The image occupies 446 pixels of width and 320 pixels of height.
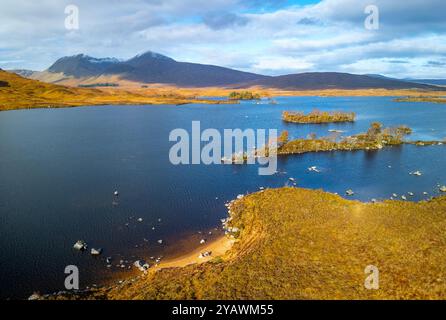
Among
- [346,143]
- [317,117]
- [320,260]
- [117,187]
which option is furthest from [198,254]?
[317,117]

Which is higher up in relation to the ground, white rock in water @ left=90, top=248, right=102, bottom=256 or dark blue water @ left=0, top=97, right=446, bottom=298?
dark blue water @ left=0, top=97, right=446, bottom=298

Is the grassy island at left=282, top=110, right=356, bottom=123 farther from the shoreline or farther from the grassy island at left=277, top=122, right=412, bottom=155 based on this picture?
the shoreline

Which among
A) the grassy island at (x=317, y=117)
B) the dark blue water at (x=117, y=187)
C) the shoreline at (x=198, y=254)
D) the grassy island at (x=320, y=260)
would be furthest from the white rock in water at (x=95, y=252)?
the grassy island at (x=317, y=117)

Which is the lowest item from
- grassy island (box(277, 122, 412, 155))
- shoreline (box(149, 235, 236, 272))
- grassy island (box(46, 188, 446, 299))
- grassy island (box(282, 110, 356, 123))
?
shoreline (box(149, 235, 236, 272))

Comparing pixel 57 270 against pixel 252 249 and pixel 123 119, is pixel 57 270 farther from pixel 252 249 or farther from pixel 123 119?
pixel 123 119

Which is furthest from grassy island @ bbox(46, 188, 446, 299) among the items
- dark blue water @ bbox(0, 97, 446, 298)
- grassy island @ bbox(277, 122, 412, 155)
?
grassy island @ bbox(277, 122, 412, 155)

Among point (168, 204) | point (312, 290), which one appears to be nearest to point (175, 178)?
point (168, 204)

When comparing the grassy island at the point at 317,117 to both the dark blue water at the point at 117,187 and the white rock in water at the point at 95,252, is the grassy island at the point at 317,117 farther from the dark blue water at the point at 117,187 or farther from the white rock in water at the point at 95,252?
the white rock in water at the point at 95,252
